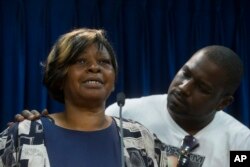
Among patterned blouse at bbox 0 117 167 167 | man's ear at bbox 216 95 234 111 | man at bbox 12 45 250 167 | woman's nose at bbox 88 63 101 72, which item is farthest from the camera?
man's ear at bbox 216 95 234 111

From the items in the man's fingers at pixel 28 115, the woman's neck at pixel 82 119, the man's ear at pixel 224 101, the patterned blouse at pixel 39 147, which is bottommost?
the man's ear at pixel 224 101

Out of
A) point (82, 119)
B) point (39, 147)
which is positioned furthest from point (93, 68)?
point (39, 147)

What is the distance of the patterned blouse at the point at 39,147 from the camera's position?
1.25 m

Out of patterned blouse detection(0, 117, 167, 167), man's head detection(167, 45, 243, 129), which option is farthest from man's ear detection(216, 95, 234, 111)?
patterned blouse detection(0, 117, 167, 167)

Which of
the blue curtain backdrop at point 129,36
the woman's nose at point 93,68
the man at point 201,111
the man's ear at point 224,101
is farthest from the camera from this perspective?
the blue curtain backdrop at point 129,36

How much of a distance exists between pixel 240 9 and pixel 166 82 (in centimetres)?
61

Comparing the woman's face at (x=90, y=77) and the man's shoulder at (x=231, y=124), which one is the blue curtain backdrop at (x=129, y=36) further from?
the woman's face at (x=90, y=77)

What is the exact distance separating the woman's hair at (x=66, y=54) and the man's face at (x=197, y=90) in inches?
23.3

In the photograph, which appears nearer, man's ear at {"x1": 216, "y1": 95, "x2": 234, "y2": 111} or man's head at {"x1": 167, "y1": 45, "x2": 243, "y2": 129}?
man's head at {"x1": 167, "y1": 45, "x2": 243, "y2": 129}

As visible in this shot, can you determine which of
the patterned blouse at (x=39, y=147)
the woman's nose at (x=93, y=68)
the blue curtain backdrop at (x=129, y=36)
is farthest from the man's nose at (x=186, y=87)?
the blue curtain backdrop at (x=129, y=36)

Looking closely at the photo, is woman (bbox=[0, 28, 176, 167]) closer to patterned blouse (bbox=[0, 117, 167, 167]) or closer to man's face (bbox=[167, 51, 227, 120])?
patterned blouse (bbox=[0, 117, 167, 167])

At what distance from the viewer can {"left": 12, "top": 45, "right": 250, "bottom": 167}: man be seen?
192cm

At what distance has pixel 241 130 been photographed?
197 centimetres

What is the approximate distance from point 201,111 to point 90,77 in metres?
0.77
